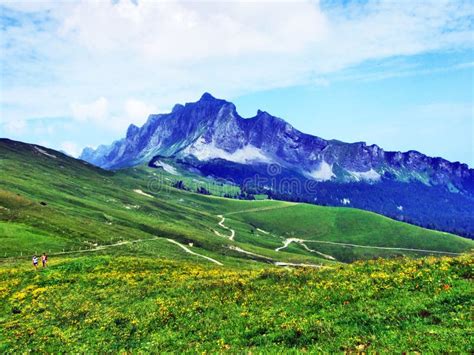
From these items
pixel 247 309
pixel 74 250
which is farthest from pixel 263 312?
pixel 74 250

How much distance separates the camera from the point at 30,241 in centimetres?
9562

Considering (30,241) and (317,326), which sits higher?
(317,326)

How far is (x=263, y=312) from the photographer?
2525cm

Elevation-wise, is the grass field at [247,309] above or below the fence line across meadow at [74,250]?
above

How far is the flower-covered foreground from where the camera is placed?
19266 mm

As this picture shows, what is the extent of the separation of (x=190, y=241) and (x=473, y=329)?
154794 millimetres

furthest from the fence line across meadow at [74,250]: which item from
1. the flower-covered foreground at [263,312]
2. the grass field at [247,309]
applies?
the flower-covered foreground at [263,312]

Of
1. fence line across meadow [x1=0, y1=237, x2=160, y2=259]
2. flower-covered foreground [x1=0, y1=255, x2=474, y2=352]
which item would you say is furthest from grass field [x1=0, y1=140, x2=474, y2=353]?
fence line across meadow [x1=0, y1=237, x2=160, y2=259]

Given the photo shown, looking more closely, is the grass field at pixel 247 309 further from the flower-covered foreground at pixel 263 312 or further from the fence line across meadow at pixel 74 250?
the fence line across meadow at pixel 74 250

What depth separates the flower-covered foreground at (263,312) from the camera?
63.2 feet

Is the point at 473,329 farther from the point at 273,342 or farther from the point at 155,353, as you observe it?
the point at 155,353

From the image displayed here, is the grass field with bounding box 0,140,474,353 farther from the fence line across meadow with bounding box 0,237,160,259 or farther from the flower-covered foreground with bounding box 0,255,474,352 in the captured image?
the fence line across meadow with bounding box 0,237,160,259

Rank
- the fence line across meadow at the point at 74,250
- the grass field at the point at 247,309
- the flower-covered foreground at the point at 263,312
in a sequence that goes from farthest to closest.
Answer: the fence line across meadow at the point at 74,250, the grass field at the point at 247,309, the flower-covered foreground at the point at 263,312

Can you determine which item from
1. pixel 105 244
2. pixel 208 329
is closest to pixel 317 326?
pixel 208 329
